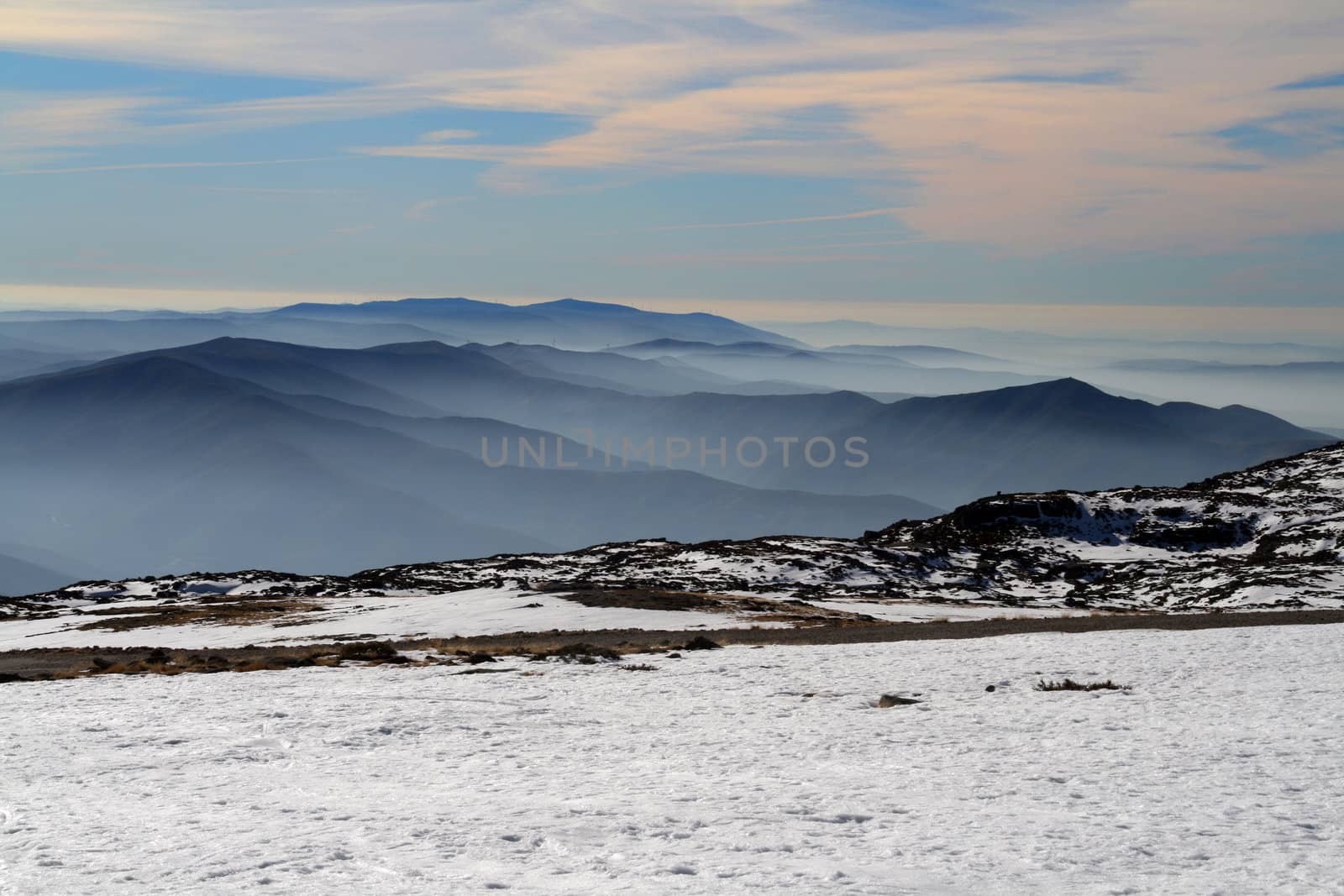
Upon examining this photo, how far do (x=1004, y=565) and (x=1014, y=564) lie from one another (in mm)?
785

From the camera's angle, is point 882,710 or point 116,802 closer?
point 116,802

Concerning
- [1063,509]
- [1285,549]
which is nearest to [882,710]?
[1285,549]

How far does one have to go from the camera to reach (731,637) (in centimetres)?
3484

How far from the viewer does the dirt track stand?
32.6 meters

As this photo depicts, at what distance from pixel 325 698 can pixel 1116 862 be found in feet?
52.3

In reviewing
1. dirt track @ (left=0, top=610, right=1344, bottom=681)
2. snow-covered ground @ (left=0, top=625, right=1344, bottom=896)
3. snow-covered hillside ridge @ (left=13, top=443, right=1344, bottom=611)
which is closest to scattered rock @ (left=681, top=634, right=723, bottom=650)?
dirt track @ (left=0, top=610, right=1344, bottom=681)

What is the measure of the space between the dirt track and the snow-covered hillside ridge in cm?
1704

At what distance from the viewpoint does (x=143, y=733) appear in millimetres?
19484

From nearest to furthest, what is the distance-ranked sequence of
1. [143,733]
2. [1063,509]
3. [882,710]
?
[143,733]
[882,710]
[1063,509]

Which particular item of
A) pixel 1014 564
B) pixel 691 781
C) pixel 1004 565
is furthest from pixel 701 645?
pixel 1014 564

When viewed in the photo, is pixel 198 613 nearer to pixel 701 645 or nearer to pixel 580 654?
pixel 580 654

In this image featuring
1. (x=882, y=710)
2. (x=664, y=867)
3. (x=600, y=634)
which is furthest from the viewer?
(x=600, y=634)

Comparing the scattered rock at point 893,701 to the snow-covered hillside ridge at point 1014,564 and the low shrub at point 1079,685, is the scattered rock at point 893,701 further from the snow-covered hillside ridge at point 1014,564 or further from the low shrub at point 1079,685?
the snow-covered hillside ridge at point 1014,564

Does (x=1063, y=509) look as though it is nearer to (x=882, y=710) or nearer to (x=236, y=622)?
(x=236, y=622)
